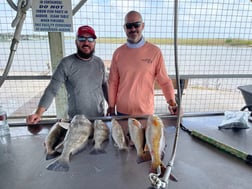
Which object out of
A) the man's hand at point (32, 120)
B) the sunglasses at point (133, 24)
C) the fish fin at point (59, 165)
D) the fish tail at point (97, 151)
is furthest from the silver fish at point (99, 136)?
the sunglasses at point (133, 24)

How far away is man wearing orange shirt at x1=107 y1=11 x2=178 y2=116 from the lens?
1645mm

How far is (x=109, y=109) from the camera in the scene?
1.75m

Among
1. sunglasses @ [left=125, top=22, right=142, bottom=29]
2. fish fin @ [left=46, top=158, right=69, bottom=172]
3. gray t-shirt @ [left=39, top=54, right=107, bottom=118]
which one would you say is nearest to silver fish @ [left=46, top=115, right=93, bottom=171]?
fish fin @ [left=46, top=158, right=69, bottom=172]

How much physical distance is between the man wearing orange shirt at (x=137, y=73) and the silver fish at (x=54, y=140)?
0.67 metres

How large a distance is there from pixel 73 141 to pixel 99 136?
0.14 metres

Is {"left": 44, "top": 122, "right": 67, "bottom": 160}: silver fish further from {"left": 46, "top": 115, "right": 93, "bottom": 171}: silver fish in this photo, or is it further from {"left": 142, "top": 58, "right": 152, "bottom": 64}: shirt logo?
{"left": 142, "top": 58, "right": 152, "bottom": 64}: shirt logo

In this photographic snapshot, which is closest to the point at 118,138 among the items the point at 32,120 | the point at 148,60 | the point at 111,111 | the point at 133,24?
the point at 32,120

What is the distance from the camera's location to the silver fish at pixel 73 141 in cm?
86

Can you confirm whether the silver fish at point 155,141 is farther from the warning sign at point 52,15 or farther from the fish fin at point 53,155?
the warning sign at point 52,15

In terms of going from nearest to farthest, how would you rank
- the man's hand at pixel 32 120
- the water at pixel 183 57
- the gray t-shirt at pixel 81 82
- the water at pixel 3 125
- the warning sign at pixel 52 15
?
the water at pixel 3 125 < the man's hand at pixel 32 120 < the gray t-shirt at pixel 81 82 < the warning sign at pixel 52 15 < the water at pixel 183 57

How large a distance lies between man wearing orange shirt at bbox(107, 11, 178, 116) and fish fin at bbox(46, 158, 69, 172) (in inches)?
34.3

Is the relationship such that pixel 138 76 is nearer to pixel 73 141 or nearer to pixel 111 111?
pixel 111 111

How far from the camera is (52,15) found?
203 centimetres

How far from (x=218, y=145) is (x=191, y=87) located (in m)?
1.99
